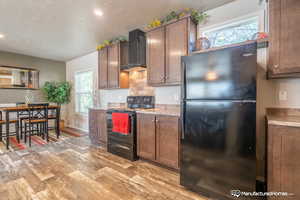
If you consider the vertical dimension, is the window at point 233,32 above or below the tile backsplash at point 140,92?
above

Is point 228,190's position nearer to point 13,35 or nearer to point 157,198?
point 157,198

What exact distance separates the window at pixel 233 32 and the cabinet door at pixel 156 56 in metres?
0.79

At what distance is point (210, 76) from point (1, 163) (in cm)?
383

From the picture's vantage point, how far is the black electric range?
276 centimetres

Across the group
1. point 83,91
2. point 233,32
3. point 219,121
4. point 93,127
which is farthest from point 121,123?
point 83,91

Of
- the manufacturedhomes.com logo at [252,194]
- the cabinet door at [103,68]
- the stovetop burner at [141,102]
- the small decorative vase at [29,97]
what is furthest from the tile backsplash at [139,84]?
the small decorative vase at [29,97]

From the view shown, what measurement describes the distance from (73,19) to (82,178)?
9.38 feet

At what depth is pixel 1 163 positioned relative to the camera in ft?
8.72

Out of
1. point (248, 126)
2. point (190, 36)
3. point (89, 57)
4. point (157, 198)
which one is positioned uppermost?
point (89, 57)

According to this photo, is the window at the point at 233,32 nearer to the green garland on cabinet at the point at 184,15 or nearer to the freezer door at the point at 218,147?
the green garland on cabinet at the point at 184,15

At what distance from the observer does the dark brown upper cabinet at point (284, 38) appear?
1.57 meters

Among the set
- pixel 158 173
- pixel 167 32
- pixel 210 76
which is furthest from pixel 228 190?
pixel 167 32

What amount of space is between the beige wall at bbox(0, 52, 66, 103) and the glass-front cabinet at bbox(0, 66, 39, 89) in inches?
5.4

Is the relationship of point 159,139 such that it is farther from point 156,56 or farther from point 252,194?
point 156,56
